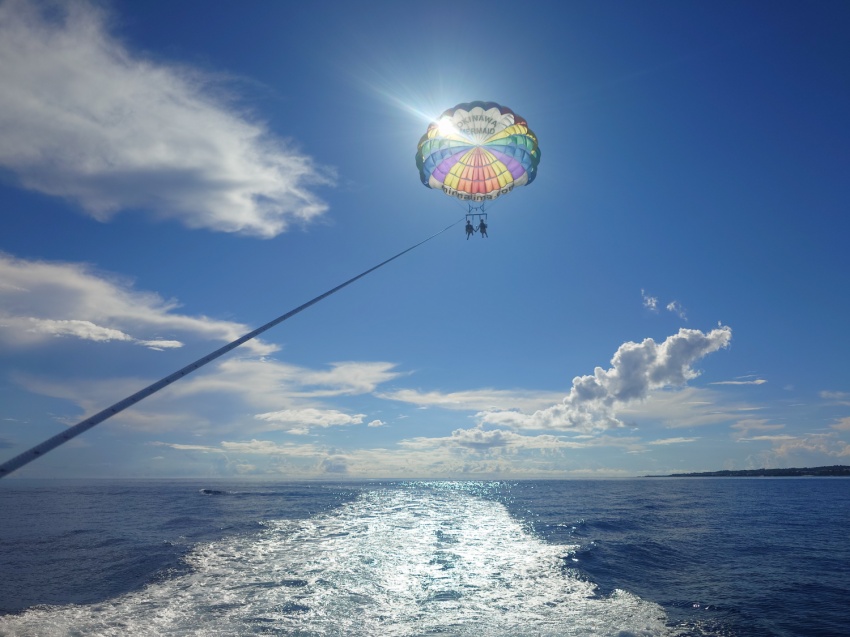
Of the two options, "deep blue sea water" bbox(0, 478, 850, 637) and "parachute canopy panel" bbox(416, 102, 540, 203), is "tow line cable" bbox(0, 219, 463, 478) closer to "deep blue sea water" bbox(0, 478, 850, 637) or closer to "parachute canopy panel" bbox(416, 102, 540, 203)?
"deep blue sea water" bbox(0, 478, 850, 637)

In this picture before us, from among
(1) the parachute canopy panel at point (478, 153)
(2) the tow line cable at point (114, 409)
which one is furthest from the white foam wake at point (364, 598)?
(1) the parachute canopy panel at point (478, 153)

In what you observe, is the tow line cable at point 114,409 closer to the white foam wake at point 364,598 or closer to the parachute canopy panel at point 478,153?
the white foam wake at point 364,598

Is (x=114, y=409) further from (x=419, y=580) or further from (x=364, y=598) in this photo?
(x=419, y=580)

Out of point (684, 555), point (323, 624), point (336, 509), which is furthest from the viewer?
point (336, 509)

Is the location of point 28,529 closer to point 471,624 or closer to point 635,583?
point 471,624

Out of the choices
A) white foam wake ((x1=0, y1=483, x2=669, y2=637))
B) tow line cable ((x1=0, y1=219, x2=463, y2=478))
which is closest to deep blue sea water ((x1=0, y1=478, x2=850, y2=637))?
white foam wake ((x1=0, y1=483, x2=669, y2=637))

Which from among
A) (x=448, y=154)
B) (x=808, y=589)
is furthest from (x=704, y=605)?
(x=448, y=154)

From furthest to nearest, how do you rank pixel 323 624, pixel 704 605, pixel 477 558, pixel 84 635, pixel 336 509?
pixel 336 509, pixel 477 558, pixel 704 605, pixel 323 624, pixel 84 635

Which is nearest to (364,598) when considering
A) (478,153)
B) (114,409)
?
(114,409)
